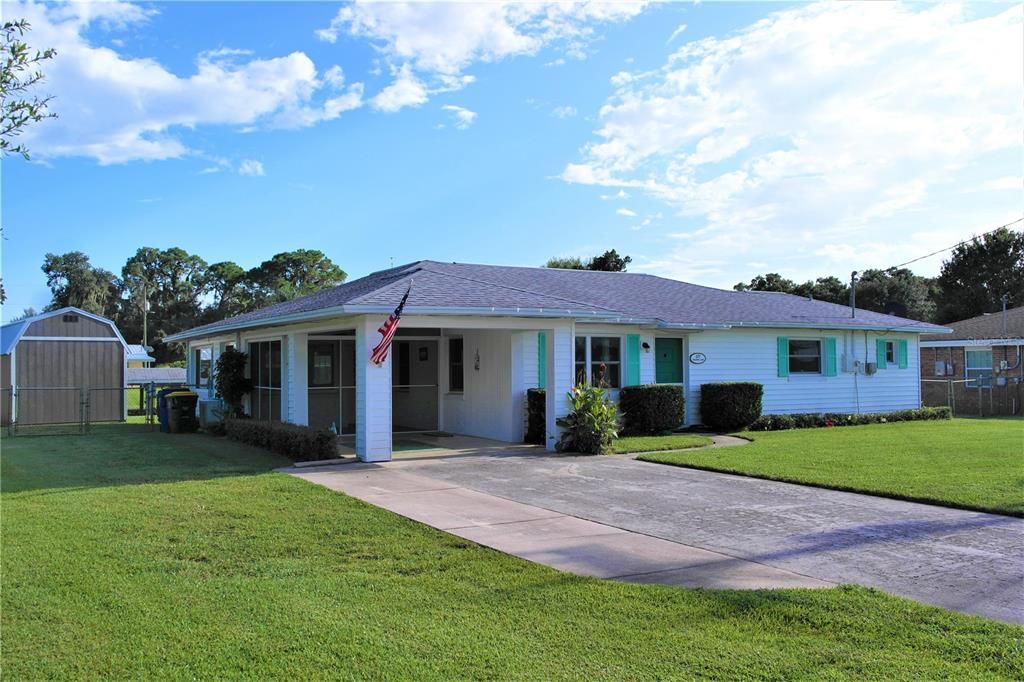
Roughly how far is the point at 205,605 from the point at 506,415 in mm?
11130

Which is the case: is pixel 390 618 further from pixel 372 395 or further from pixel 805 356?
pixel 805 356

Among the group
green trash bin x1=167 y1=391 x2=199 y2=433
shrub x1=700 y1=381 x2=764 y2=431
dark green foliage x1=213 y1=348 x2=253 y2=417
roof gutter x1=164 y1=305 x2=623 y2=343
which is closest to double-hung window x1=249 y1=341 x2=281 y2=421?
dark green foliage x1=213 y1=348 x2=253 y2=417

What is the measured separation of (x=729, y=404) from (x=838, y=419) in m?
4.22

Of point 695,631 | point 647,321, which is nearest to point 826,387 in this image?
point 647,321

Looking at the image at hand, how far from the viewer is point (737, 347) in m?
19.4

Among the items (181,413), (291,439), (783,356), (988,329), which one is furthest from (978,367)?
(181,413)

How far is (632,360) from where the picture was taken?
1756 cm

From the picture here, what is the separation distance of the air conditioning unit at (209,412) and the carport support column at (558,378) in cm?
932

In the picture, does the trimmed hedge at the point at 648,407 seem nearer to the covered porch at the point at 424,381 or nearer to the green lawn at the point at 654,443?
the green lawn at the point at 654,443

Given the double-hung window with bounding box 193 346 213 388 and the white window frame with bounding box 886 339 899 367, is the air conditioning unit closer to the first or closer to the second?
the double-hung window with bounding box 193 346 213 388

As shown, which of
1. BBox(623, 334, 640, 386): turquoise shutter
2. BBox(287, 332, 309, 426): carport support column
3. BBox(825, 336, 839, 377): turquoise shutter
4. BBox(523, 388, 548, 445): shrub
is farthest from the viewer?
BBox(825, 336, 839, 377): turquoise shutter

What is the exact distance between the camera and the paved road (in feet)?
19.4

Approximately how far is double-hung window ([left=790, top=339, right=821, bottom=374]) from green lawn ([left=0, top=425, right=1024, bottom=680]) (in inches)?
610

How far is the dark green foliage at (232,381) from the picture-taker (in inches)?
748
